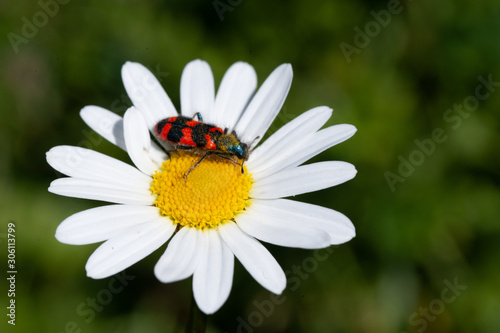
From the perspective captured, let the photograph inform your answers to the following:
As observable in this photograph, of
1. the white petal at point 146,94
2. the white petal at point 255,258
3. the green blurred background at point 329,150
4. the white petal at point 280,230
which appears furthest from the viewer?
the green blurred background at point 329,150

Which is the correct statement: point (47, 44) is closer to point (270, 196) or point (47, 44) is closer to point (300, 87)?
point (300, 87)

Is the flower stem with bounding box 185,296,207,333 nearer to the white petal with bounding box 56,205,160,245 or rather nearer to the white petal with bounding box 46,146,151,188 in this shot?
the white petal with bounding box 56,205,160,245

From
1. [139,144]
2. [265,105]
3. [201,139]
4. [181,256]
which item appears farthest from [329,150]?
[181,256]

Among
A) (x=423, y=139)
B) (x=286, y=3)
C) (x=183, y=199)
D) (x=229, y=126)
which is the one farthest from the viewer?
(x=286, y=3)

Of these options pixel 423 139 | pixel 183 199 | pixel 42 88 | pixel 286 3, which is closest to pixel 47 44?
pixel 42 88

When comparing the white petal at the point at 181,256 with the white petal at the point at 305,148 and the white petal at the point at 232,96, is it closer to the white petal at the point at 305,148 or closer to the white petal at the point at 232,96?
the white petal at the point at 305,148

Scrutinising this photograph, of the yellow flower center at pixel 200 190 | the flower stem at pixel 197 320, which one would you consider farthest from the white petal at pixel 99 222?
the flower stem at pixel 197 320

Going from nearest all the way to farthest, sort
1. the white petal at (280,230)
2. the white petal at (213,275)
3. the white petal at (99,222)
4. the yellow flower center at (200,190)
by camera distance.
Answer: the white petal at (213,275) → the white petal at (280,230) → the white petal at (99,222) → the yellow flower center at (200,190)
